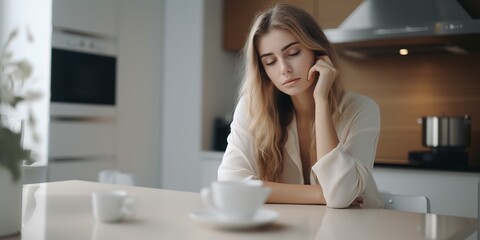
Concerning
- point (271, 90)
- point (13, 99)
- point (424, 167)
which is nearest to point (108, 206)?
point (13, 99)

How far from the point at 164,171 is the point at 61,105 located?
1.00 meters

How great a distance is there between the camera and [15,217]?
3.15 feet

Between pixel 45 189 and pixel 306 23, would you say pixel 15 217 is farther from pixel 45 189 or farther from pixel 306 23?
pixel 306 23

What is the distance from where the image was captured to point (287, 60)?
1.74 meters

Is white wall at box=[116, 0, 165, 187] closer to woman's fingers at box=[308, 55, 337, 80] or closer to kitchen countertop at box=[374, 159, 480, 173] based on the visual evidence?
kitchen countertop at box=[374, 159, 480, 173]

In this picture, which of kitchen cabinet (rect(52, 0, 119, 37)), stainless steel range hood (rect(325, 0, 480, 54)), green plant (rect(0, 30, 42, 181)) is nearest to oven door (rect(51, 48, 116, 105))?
kitchen cabinet (rect(52, 0, 119, 37))

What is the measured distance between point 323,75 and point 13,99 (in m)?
1.04

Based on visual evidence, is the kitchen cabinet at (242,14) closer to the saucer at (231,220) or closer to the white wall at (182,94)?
the white wall at (182,94)


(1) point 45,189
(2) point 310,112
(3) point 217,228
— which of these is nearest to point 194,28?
(2) point 310,112

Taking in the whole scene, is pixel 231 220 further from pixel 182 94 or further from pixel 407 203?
pixel 182 94

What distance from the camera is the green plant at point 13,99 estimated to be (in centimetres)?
83

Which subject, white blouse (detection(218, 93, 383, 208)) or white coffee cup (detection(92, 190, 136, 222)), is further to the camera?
white blouse (detection(218, 93, 383, 208))

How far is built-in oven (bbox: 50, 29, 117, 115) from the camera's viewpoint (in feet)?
10.1

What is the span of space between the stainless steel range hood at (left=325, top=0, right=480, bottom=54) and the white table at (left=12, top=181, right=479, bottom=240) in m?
1.93
